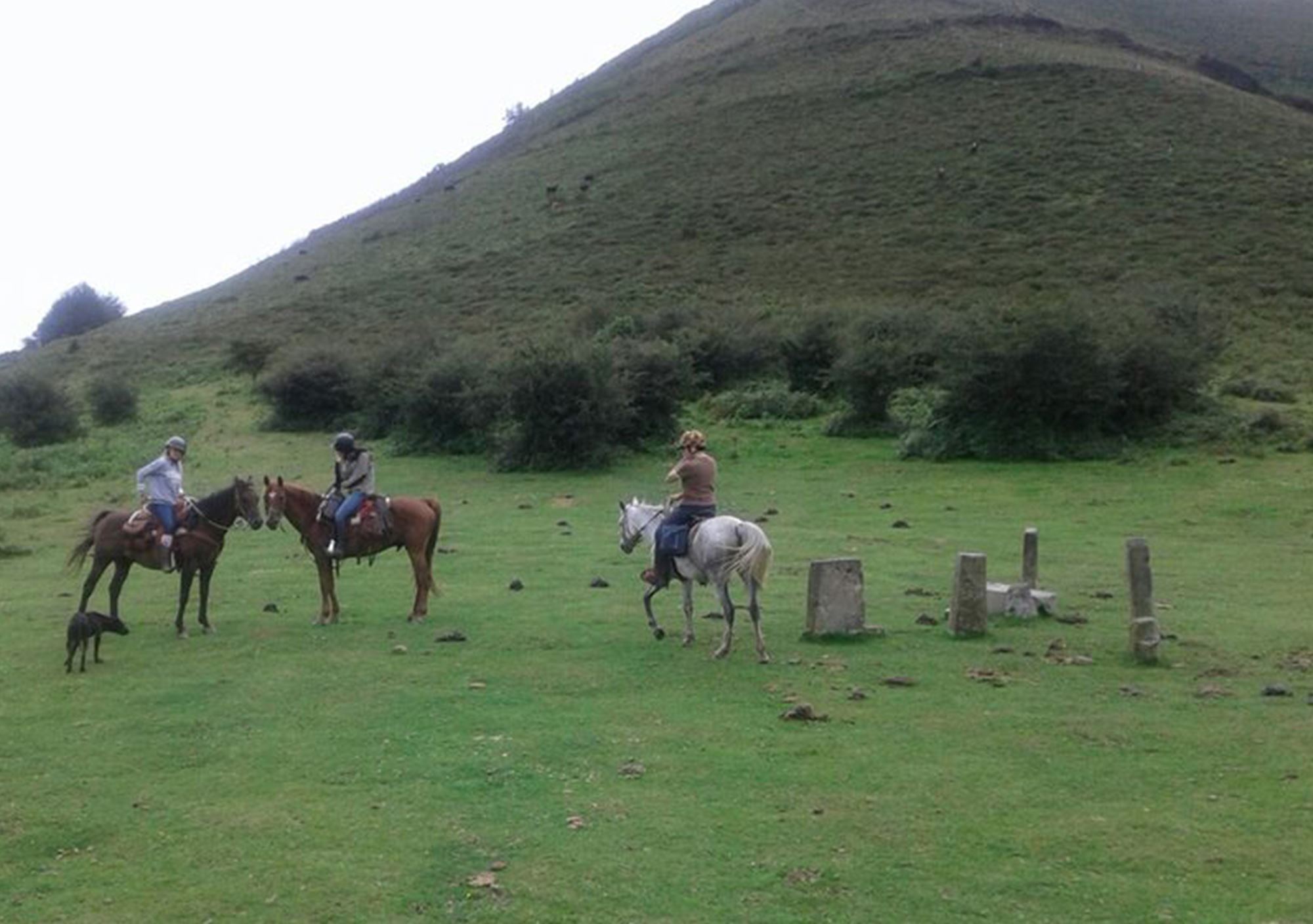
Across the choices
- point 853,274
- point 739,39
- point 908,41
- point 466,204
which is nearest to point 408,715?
point 853,274

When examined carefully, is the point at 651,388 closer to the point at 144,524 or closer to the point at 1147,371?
the point at 1147,371

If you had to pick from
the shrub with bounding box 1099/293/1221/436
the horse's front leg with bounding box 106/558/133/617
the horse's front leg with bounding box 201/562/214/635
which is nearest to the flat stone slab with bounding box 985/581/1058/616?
the horse's front leg with bounding box 201/562/214/635

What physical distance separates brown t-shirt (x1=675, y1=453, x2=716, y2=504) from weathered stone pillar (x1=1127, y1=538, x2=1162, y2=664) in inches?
187

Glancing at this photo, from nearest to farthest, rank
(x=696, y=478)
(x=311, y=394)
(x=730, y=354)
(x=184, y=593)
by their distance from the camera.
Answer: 1. (x=696, y=478)
2. (x=184, y=593)
3. (x=311, y=394)
4. (x=730, y=354)

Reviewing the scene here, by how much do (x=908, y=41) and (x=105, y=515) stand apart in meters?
82.7

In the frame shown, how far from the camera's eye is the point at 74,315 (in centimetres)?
9988

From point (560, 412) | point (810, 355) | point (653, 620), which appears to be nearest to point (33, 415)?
point (560, 412)

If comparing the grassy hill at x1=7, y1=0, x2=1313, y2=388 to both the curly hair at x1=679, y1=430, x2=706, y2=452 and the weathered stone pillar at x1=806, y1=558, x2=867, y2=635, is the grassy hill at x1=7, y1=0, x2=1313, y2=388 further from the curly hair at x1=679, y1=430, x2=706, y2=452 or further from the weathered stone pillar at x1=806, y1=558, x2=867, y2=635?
the curly hair at x1=679, y1=430, x2=706, y2=452

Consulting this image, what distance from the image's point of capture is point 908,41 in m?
89.2

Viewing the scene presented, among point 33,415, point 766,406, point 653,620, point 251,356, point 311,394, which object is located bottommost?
point 653,620

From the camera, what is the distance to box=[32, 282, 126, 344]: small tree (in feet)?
325

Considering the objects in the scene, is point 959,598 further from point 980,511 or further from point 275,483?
point 980,511

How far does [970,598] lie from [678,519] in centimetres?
363

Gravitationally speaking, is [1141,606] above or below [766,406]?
below
